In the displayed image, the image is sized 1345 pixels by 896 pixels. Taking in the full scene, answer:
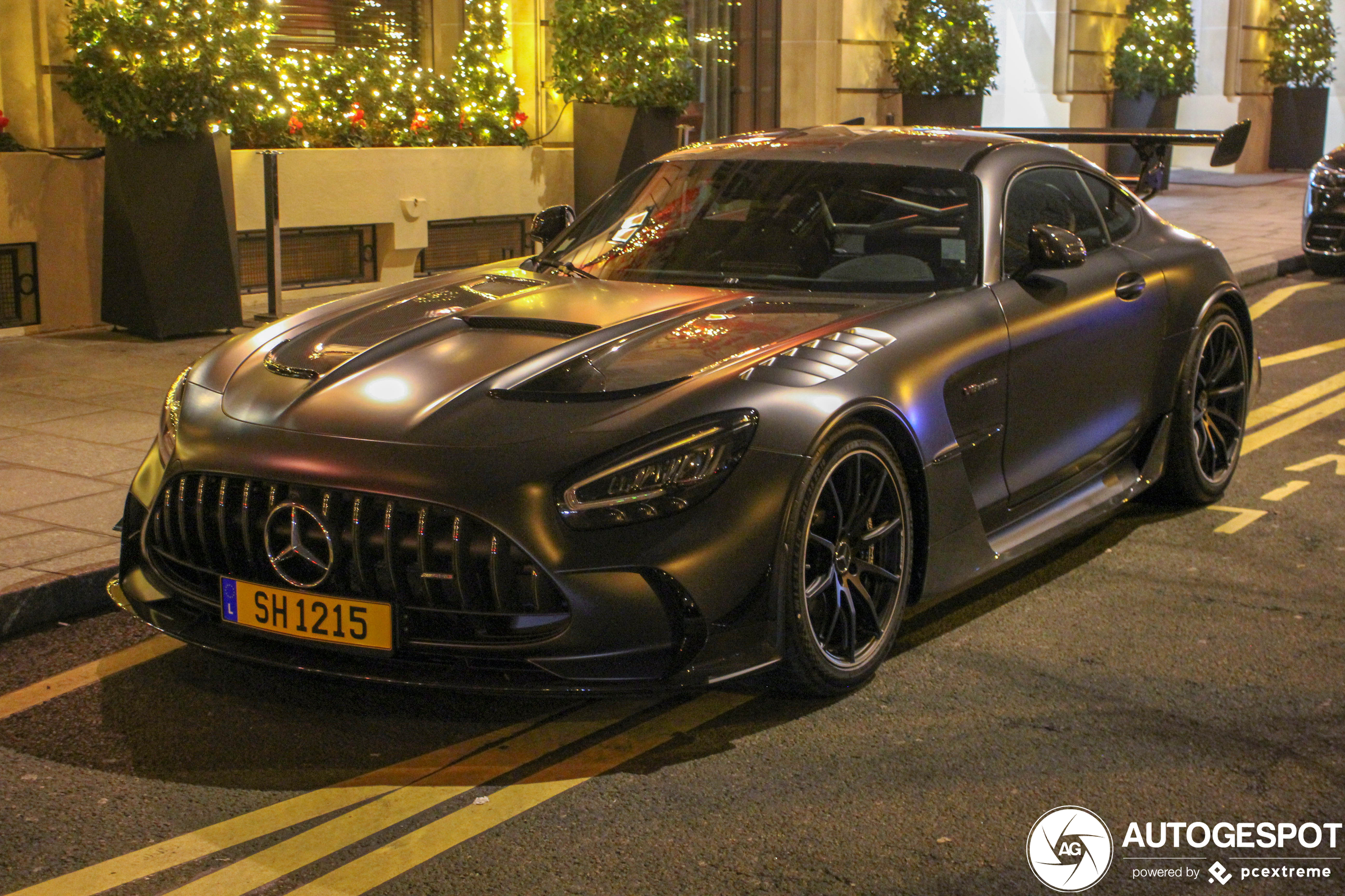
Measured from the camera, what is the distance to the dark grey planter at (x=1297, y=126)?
25.9m

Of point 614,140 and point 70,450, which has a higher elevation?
point 614,140


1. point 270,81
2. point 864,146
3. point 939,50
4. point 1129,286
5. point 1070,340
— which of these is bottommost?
point 1070,340

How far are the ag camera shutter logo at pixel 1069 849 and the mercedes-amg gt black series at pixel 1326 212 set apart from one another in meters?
11.5

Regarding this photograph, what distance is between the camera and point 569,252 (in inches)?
223

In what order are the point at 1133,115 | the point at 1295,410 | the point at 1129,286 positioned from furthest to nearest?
the point at 1133,115 < the point at 1295,410 < the point at 1129,286

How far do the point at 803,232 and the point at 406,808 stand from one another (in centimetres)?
239

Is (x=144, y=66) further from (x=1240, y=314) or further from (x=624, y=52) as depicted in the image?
(x=1240, y=314)

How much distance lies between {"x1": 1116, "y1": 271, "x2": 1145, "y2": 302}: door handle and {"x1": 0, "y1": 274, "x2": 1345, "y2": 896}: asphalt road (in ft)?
3.64

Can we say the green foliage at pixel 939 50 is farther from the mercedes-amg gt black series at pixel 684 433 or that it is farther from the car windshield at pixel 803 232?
the car windshield at pixel 803 232

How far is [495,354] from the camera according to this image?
14.1ft

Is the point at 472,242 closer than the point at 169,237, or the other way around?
the point at 169,237

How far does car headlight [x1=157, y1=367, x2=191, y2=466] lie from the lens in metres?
4.29

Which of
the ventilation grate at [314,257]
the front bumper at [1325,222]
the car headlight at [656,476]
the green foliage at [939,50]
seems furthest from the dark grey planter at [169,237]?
the green foliage at [939,50]

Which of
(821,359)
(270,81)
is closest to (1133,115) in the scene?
(270,81)
